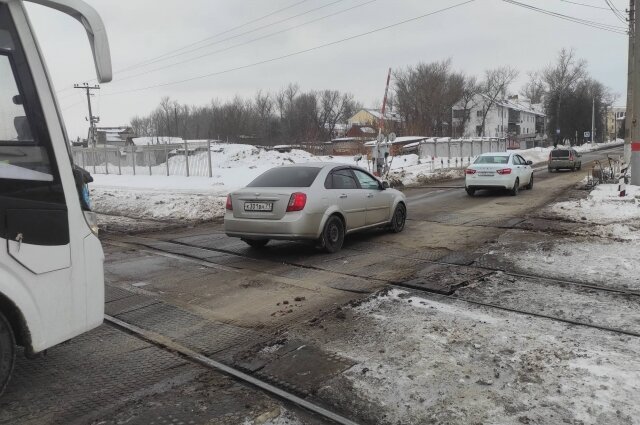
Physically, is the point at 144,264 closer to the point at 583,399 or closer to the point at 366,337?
the point at 366,337

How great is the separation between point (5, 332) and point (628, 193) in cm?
1571

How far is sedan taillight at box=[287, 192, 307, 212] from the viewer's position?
779 centimetres

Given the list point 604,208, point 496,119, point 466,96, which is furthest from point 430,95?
point 604,208

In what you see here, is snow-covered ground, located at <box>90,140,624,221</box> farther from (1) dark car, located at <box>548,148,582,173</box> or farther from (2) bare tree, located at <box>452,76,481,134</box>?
(2) bare tree, located at <box>452,76,481,134</box>

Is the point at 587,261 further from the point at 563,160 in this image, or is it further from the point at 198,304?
the point at 563,160

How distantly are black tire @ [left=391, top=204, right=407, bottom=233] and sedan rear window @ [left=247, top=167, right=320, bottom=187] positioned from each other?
248 cm

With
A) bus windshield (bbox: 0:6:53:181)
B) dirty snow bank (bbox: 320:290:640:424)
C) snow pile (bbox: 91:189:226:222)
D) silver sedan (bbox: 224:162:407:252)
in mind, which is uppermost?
bus windshield (bbox: 0:6:53:181)

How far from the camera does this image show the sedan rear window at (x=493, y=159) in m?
17.8

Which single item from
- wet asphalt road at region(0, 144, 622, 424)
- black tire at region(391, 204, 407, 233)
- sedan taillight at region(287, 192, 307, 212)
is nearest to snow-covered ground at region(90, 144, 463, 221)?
wet asphalt road at region(0, 144, 622, 424)

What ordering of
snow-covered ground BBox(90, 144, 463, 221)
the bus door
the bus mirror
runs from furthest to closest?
snow-covered ground BBox(90, 144, 463, 221)
the bus mirror
the bus door

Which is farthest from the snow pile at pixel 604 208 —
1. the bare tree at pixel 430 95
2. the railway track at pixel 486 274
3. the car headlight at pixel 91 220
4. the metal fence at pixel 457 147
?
the bare tree at pixel 430 95

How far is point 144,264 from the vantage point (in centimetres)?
798

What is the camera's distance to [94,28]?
336 centimetres

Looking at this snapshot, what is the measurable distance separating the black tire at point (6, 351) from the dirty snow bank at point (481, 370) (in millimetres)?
Answer: 2092
